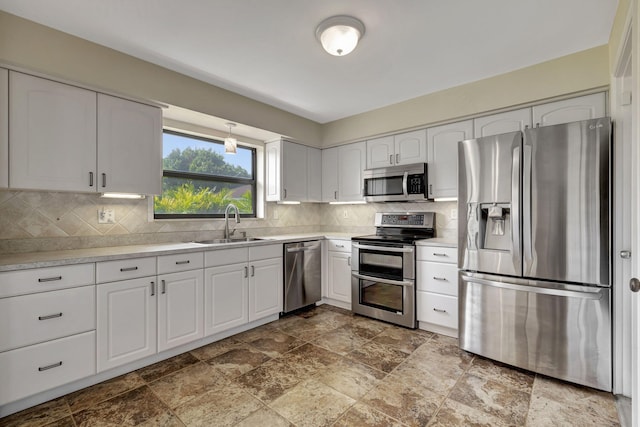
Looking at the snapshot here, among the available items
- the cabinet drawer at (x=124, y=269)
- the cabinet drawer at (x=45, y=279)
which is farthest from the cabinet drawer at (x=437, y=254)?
the cabinet drawer at (x=45, y=279)

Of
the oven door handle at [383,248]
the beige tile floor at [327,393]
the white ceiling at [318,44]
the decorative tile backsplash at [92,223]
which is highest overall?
the white ceiling at [318,44]

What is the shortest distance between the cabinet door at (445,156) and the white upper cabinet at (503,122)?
0.28ft

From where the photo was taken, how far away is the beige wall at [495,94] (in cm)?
234

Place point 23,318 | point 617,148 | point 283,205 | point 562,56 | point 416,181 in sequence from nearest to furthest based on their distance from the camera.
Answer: point 23,318
point 617,148
point 562,56
point 416,181
point 283,205

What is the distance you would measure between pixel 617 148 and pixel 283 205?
10.9 feet

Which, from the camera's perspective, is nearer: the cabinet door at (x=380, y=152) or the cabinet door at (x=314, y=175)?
the cabinet door at (x=380, y=152)

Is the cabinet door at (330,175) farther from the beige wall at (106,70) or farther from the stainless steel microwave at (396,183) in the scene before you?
the beige wall at (106,70)

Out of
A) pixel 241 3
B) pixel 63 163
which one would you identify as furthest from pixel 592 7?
pixel 63 163

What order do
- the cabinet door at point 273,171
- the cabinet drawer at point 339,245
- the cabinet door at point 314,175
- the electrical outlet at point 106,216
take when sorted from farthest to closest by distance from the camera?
the cabinet door at point 314,175 → the cabinet door at point 273,171 → the cabinet drawer at point 339,245 → the electrical outlet at point 106,216

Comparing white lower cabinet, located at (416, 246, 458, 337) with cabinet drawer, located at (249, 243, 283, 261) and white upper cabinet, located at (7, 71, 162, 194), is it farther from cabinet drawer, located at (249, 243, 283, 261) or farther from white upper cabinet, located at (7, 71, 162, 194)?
white upper cabinet, located at (7, 71, 162, 194)

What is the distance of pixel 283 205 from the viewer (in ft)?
13.7

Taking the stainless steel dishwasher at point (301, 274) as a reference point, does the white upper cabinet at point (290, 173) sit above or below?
above

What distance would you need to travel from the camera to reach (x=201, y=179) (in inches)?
133

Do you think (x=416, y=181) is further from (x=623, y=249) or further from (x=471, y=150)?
(x=623, y=249)
